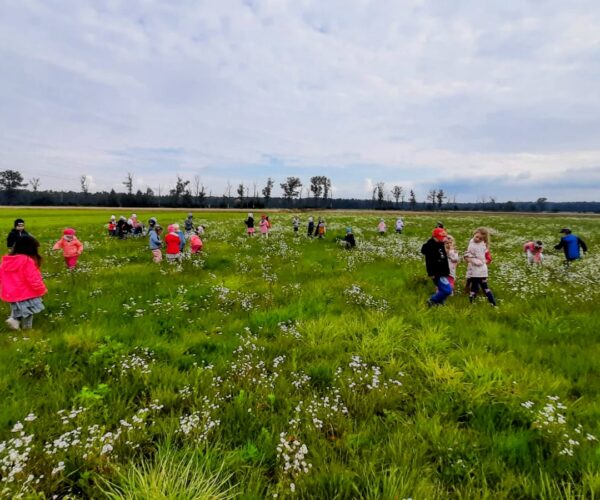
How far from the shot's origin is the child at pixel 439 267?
376 inches

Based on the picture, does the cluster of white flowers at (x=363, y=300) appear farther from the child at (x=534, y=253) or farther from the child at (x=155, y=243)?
the child at (x=534, y=253)

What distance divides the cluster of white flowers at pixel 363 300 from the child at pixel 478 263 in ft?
10.4

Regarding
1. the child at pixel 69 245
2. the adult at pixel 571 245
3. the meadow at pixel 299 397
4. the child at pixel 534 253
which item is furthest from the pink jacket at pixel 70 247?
the adult at pixel 571 245

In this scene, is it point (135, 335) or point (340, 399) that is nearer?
point (340, 399)

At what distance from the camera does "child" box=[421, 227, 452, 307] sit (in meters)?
9.55

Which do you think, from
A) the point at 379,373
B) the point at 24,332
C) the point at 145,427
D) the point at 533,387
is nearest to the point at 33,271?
the point at 24,332

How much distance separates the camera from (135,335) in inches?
278

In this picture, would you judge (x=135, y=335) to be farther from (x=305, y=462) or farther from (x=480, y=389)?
(x=480, y=389)

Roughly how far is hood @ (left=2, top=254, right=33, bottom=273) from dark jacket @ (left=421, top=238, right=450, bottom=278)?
452 inches

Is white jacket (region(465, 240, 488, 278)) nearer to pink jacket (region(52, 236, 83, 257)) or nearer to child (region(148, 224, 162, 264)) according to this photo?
child (region(148, 224, 162, 264))

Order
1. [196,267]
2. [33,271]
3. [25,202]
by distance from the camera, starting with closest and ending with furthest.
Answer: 1. [33,271]
2. [196,267]
3. [25,202]

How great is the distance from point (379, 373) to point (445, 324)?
337 cm

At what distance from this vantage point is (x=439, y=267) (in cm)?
977

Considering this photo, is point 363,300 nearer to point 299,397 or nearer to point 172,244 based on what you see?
point 299,397
